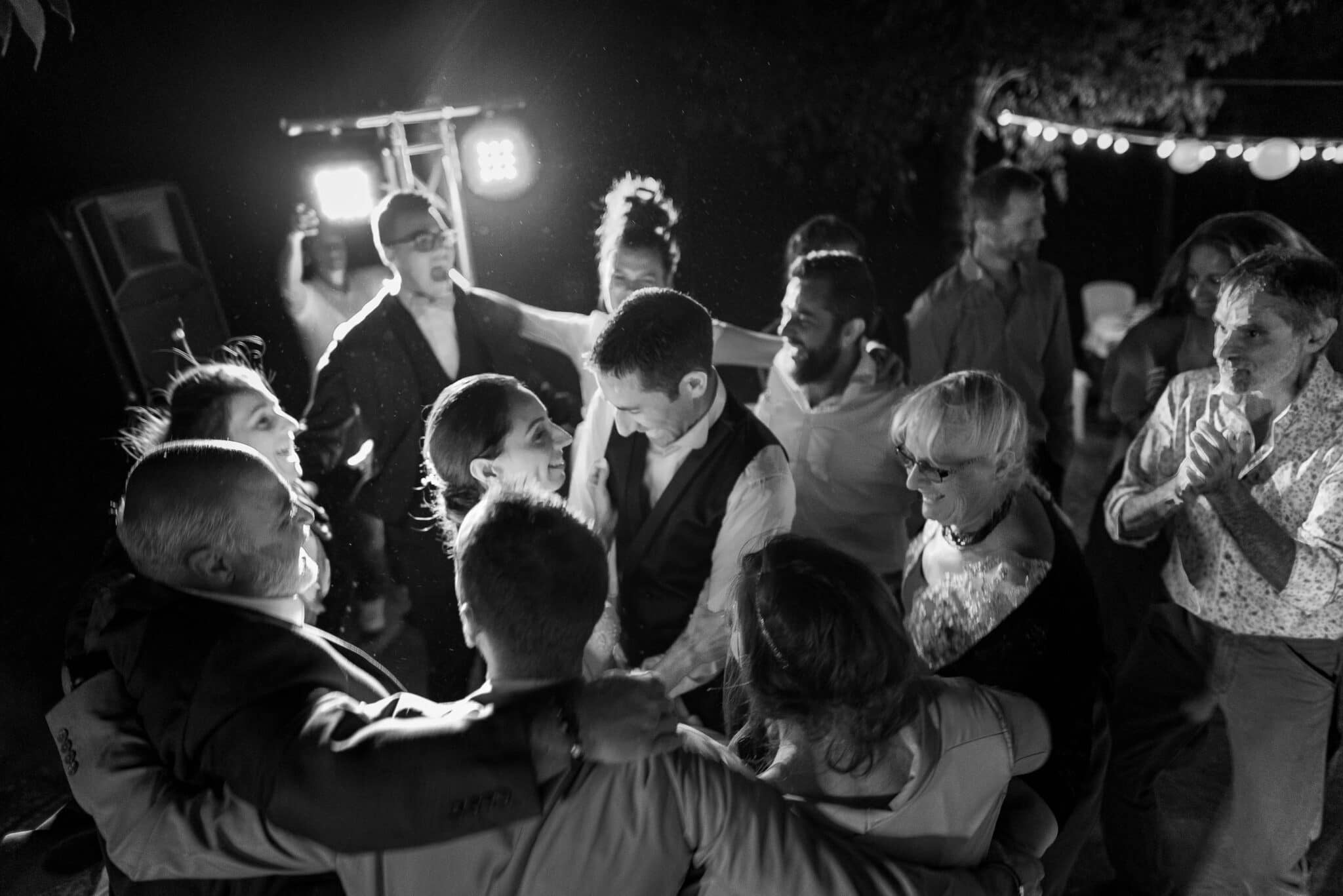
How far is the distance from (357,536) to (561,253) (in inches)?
147

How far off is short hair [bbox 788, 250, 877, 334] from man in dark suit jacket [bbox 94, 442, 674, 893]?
163cm

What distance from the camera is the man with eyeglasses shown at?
3057 millimetres

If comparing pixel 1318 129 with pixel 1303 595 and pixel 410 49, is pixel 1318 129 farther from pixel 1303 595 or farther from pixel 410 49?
pixel 410 49

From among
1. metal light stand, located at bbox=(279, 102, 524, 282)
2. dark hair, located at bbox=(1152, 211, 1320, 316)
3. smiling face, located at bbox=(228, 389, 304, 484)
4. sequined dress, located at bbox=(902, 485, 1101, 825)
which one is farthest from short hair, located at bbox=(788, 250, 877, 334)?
metal light stand, located at bbox=(279, 102, 524, 282)

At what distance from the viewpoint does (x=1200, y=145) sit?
6625mm

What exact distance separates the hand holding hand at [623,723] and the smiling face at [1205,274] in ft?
8.37

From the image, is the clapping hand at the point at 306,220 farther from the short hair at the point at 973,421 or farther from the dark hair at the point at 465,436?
the short hair at the point at 973,421

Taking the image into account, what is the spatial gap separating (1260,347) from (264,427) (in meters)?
2.27

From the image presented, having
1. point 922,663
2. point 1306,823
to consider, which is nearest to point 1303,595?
point 1306,823

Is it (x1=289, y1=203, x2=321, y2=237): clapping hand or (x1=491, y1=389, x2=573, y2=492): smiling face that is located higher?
(x1=491, y1=389, x2=573, y2=492): smiling face

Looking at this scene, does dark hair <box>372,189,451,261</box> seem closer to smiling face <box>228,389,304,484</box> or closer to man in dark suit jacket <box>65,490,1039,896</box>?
smiling face <box>228,389,304,484</box>

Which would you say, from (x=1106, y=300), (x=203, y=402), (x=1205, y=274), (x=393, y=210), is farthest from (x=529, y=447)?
(x=1106, y=300)

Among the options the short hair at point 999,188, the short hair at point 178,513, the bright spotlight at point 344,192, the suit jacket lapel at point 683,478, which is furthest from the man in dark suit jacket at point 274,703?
the bright spotlight at point 344,192

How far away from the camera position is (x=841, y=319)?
9.53 ft
